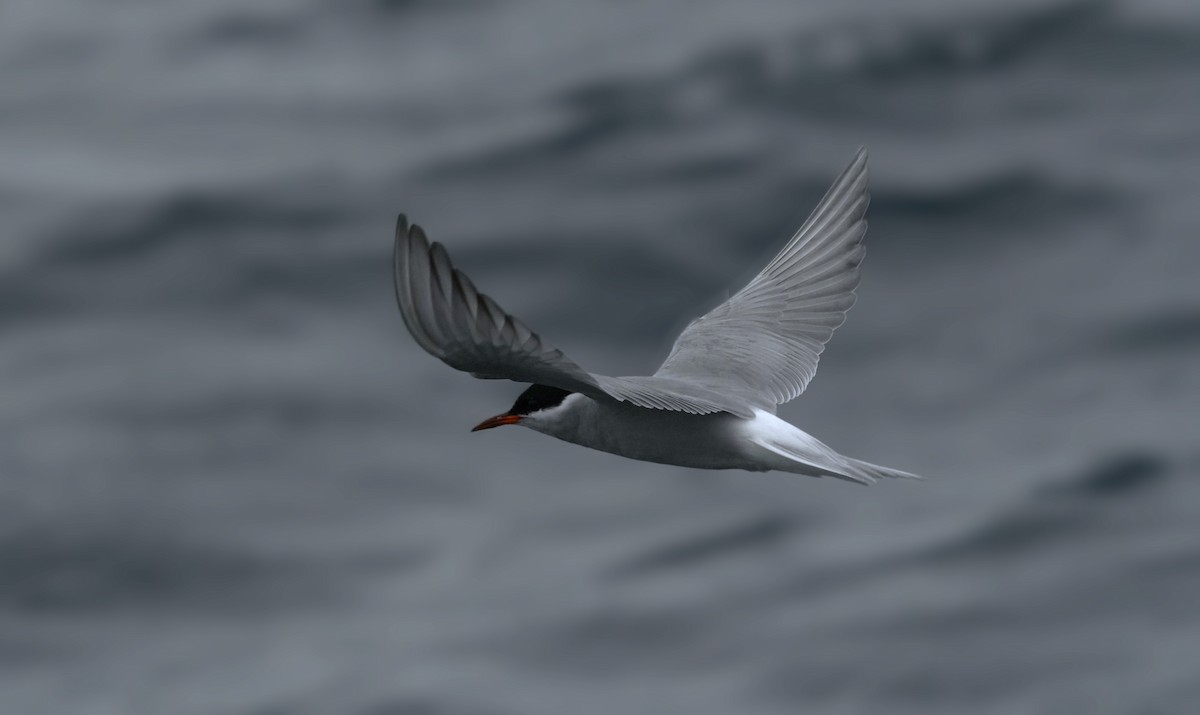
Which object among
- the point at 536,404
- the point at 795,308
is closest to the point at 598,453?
the point at 795,308

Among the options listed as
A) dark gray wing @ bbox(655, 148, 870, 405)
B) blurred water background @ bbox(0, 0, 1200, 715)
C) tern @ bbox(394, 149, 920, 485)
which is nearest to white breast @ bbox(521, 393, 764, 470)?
tern @ bbox(394, 149, 920, 485)

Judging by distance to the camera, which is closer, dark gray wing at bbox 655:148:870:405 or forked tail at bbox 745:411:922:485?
forked tail at bbox 745:411:922:485

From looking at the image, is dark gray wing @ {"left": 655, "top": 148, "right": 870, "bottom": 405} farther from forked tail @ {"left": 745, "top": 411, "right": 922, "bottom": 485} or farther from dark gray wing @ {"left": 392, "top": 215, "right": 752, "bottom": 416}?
dark gray wing @ {"left": 392, "top": 215, "right": 752, "bottom": 416}

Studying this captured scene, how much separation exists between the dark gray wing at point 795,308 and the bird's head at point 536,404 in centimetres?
117

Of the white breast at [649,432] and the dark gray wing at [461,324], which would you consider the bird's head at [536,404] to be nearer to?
the white breast at [649,432]

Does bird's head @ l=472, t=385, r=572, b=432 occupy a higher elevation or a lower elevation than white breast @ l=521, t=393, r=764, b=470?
higher

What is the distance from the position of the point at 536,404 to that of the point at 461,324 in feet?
4.70

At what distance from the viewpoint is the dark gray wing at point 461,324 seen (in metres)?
7.41

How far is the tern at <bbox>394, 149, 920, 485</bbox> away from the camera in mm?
7473

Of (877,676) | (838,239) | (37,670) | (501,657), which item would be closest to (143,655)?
(37,670)

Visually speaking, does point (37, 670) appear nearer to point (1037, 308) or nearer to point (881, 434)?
point (881, 434)

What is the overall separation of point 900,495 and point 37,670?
1153 cm

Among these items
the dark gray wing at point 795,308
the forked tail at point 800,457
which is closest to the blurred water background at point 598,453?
the dark gray wing at point 795,308

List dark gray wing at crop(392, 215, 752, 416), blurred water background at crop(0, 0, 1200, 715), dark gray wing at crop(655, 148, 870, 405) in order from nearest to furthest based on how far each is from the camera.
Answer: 1. dark gray wing at crop(392, 215, 752, 416)
2. dark gray wing at crop(655, 148, 870, 405)
3. blurred water background at crop(0, 0, 1200, 715)
